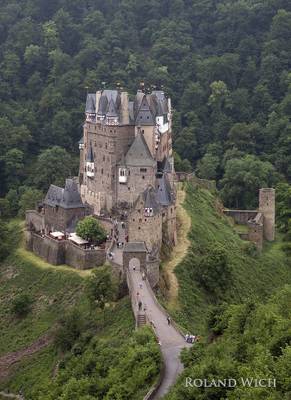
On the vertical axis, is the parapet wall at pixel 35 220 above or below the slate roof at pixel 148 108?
below

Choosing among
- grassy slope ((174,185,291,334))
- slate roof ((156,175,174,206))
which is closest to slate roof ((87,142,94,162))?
slate roof ((156,175,174,206))

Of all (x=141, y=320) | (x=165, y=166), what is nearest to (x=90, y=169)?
(x=165, y=166)

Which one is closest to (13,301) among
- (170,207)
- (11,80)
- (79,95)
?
(170,207)

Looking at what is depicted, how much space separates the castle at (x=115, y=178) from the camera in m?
65.2

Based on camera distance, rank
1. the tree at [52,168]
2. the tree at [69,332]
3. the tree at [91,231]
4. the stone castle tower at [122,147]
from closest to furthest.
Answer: the tree at [69,332], the tree at [91,231], the stone castle tower at [122,147], the tree at [52,168]

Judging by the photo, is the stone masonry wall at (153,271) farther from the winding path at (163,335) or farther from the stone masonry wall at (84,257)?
the stone masonry wall at (84,257)

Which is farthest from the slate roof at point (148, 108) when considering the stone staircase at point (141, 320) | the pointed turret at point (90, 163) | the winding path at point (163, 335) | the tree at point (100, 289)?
the stone staircase at point (141, 320)

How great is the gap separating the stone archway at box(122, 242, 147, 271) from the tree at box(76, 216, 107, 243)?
764cm

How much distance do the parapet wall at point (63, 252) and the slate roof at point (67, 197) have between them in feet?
10.7

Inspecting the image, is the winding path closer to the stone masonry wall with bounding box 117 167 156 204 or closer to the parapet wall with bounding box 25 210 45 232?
the stone masonry wall with bounding box 117 167 156 204

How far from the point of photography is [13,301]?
2507 inches

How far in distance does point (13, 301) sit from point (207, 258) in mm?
16233

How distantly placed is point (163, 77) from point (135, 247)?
63538mm

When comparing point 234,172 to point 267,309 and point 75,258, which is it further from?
point 267,309
